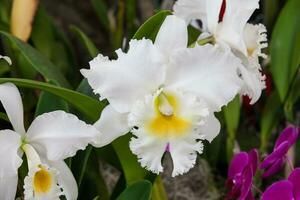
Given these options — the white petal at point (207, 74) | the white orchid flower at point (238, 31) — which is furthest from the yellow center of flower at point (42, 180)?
the white orchid flower at point (238, 31)

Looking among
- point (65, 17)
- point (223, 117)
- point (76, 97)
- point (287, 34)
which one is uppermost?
point (76, 97)

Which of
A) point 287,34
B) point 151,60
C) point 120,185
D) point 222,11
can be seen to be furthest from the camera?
point 287,34

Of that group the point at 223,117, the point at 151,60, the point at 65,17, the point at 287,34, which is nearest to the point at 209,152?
the point at 223,117

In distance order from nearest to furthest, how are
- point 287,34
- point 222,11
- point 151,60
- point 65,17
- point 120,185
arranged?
point 151,60 → point 222,11 → point 120,185 → point 287,34 → point 65,17

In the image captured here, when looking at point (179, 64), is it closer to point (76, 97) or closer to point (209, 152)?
point (76, 97)

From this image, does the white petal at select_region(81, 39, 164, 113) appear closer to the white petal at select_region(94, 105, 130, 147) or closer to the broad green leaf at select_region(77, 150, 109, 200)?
the white petal at select_region(94, 105, 130, 147)

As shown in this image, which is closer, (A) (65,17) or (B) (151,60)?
(B) (151,60)
